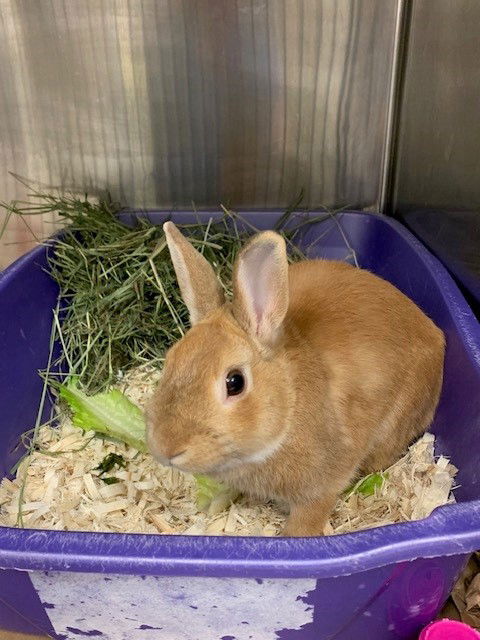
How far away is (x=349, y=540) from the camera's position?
115cm

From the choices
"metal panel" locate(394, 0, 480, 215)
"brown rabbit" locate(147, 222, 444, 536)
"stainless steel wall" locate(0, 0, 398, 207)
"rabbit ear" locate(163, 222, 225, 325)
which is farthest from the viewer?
"stainless steel wall" locate(0, 0, 398, 207)

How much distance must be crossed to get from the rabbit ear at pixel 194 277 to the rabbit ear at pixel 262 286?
0.10m

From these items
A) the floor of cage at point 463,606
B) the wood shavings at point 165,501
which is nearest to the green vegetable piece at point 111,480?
the wood shavings at point 165,501

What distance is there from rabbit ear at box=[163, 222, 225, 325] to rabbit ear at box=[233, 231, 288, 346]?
10 centimetres

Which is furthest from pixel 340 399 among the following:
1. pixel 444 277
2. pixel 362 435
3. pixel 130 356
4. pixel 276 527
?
pixel 130 356

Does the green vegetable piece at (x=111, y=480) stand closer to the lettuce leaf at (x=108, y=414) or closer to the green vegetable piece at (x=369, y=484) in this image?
the lettuce leaf at (x=108, y=414)

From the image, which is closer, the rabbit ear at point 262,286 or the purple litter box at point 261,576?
the purple litter box at point 261,576

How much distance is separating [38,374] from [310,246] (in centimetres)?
115

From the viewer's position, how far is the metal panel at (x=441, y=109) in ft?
6.11

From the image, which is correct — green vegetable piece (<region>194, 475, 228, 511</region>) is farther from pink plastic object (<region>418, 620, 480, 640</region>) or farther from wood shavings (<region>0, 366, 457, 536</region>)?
pink plastic object (<region>418, 620, 480, 640</region>)

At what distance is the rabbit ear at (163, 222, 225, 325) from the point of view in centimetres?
147

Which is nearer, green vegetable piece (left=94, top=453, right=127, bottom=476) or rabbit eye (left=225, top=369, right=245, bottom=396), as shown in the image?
rabbit eye (left=225, top=369, right=245, bottom=396)

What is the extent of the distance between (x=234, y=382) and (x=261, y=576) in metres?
0.38

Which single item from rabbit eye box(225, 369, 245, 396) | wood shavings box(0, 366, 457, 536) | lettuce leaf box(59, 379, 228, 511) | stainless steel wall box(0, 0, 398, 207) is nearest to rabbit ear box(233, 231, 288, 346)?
rabbit eye box(225, 369, 245, 396)
